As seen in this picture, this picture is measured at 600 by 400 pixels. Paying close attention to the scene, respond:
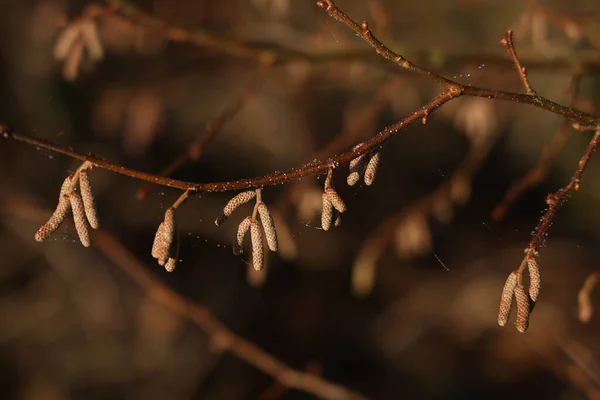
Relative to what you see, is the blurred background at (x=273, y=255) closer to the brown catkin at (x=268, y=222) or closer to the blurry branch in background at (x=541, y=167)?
the blurry branch in background at (x=541, y=167)

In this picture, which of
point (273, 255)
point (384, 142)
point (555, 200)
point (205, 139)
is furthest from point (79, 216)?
point (273, 255)

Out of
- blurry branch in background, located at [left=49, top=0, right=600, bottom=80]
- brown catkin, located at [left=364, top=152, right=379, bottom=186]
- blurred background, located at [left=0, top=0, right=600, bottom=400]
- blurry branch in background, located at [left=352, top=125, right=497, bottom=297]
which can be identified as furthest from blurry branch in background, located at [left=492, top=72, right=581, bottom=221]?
blurred background, located at [left=0, top=0, right=600, bottom=400]

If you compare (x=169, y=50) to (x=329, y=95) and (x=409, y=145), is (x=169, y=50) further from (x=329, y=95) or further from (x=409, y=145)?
(x=409, y=145)

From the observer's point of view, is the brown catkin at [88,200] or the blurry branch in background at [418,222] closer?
the brown catkin at [88,200]

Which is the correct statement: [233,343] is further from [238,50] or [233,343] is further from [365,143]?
[365,143]

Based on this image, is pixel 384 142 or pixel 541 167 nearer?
pixel 384 142

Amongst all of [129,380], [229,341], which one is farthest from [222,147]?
[229,341]

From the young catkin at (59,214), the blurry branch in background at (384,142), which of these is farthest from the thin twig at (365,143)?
the young catkin at (59,214)
